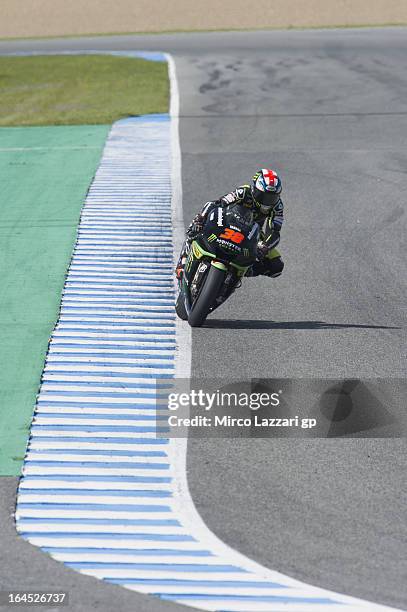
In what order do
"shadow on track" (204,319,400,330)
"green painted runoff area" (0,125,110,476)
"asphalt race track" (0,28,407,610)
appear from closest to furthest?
"asphalt race track" (0,28,407,610)
"green painted runoff area" (0,125,110,476)
"shadow on track" (204,319,400,330)

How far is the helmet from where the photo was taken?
11.7m

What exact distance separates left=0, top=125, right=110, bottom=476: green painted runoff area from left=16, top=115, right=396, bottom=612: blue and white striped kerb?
0.64ft

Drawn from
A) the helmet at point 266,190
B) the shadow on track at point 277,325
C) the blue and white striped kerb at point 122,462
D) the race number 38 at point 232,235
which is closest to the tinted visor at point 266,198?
the helmet at point 266,190

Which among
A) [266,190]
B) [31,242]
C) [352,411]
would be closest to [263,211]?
[266,190]

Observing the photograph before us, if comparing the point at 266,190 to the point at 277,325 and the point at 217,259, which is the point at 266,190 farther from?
the point at 277,325

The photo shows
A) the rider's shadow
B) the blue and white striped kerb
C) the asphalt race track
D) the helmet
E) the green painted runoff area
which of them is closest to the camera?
the blue and white striped kerb

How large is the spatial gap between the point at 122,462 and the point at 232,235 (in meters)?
3.48

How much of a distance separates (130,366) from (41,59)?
2843cm

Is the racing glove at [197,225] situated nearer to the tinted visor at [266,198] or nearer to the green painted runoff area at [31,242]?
the tinted visor at [266,198]

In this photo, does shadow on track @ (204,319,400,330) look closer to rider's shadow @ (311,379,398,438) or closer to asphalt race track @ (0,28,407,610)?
asphalt race track @ (0,28,407,610)

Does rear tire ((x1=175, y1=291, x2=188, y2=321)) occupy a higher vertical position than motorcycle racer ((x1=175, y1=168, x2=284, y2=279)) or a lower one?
lower

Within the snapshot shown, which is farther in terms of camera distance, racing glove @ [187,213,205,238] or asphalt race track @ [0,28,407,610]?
racing glove @ [187,213,205,238]

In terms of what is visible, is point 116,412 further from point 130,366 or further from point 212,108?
point 212,108

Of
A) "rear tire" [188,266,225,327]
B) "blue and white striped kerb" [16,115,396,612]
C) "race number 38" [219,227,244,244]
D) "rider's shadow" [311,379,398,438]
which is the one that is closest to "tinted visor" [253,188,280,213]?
"race number 38" [219,227,244,244]
